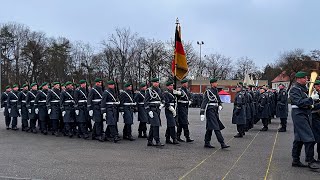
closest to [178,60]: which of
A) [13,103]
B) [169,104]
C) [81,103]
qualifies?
[169,104]

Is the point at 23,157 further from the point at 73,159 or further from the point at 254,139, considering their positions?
the point at 254,139

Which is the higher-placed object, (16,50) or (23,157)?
(16,50)

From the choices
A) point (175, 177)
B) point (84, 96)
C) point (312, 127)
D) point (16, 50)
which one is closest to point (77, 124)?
point (84, 96)

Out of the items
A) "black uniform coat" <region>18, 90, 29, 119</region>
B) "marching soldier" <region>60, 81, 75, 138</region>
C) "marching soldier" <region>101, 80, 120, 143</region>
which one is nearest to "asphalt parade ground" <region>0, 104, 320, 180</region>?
"marching soldier" <region>101, 80, 120, 143</region>

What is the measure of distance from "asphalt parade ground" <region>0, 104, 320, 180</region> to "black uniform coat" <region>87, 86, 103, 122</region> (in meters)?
0.85

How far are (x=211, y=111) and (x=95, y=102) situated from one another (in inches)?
162

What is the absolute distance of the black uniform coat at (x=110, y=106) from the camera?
12336 millimetres

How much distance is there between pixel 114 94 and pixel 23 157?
4.12 meters

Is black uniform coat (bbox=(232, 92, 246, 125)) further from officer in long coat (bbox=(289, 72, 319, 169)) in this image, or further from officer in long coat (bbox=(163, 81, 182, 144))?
officer in long coat (bbox=(289, 72, 319, 169))

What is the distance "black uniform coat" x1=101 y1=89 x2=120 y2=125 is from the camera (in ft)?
40.5

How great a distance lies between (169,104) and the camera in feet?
38.9

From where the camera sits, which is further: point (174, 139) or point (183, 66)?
point (183, 66)

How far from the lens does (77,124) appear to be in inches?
557

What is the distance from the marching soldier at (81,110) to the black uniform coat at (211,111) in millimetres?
4575
